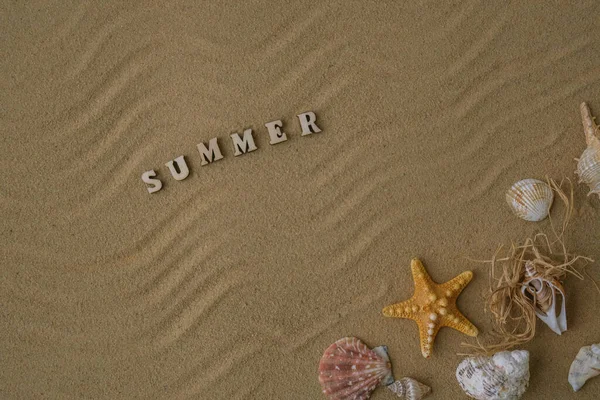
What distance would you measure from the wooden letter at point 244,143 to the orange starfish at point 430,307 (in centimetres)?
80

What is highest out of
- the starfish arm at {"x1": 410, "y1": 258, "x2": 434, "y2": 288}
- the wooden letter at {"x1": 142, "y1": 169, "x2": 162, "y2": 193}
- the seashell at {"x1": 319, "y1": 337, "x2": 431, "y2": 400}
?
the wooden letter at {"x1": 142, "y1": 169, "x2": 162, "y2": 193}

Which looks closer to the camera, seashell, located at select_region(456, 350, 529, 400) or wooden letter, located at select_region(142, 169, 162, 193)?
seashell, located at select_region(456, 350, 529, 400)

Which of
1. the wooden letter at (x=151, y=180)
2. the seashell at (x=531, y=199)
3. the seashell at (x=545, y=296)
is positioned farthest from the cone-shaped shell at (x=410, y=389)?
the wooden letter at (x=151, y=180)

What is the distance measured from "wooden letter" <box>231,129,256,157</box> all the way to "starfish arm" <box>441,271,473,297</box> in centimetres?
95

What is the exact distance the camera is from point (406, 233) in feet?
7.48

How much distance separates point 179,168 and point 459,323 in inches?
50.4

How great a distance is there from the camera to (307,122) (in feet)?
7.43

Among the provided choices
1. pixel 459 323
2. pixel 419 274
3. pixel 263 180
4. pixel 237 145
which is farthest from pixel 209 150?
pixel 459 323

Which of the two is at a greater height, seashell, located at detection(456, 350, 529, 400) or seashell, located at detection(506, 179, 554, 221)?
seashell, located at detection(506, 179, 554, 221)

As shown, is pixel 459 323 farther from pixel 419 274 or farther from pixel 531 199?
pixel 531 199

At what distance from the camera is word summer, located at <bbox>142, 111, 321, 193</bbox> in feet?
7.41

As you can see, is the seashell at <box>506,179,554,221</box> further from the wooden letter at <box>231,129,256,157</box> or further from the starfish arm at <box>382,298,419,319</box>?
the wooden letter at <box>231,129,256,157</box>

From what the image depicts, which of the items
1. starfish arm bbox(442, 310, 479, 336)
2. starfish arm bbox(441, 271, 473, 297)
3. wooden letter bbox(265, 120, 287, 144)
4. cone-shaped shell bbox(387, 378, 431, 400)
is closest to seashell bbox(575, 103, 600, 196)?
starfish arm bbox(441, 271, 473, 297)

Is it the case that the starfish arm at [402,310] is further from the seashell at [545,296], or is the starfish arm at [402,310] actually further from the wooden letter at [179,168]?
the wooden letter at [179,168]
